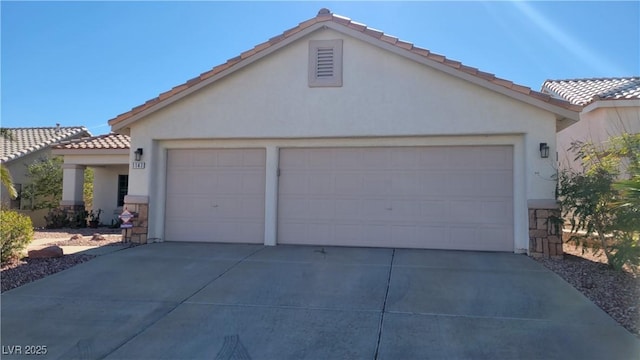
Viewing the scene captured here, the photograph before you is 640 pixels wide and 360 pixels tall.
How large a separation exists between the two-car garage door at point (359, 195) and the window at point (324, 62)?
1573 mm

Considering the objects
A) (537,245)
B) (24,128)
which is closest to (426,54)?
(537,245)

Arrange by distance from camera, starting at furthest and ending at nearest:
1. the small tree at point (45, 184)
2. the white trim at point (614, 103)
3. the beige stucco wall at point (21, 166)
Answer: the beige stucco wall at point (21, 166)
the small tree at point (45, 184)
the white trim at point (614, 103)

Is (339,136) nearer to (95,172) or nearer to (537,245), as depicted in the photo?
(537,245)

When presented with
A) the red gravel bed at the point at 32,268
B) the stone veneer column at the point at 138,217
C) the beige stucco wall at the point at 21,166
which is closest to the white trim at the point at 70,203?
the beige stucco wall at the point at 21,166

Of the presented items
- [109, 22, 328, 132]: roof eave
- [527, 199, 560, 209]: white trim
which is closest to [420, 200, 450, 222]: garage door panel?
[527, 199, 560, 209]: white trim

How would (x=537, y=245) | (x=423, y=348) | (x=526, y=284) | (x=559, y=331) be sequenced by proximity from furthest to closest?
(x=537, y=245)
(x=526, y=284)
(x=559, y=331)
(x=423, y=348)

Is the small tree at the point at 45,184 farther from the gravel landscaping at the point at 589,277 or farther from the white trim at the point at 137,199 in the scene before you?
the gravel landscaping at the point at 589,277

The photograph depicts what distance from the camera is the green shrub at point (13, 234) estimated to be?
864 cm

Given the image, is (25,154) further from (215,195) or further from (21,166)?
(215,195)

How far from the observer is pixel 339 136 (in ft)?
33.3

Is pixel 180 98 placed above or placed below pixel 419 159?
above

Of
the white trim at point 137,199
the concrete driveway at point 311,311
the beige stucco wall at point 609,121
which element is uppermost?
the beige stucco wall at point 609,121

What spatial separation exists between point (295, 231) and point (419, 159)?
3225 mm

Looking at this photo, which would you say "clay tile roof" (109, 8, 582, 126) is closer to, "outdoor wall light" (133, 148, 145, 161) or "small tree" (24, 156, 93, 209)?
"outdoor wall light" (133, 148, 145, 161)
